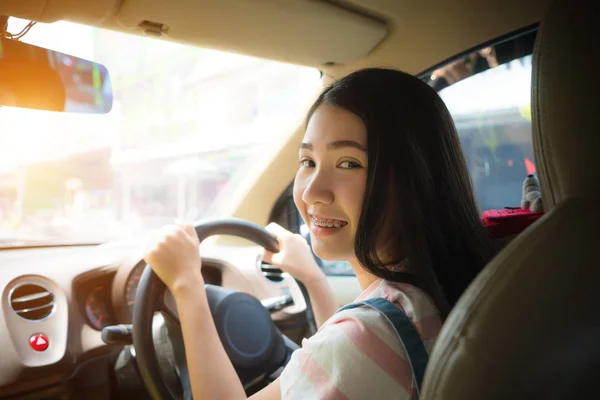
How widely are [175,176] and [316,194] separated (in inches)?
92.6

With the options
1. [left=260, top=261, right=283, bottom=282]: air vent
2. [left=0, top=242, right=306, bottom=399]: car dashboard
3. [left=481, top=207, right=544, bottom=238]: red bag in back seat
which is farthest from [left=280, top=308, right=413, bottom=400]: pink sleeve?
[left=260, top=261, right=283, bottom=282]: air vent

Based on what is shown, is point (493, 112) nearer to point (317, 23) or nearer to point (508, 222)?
point (317, 23)

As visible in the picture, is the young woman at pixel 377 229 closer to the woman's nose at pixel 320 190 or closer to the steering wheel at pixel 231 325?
the woman's nose at pixel 320 190

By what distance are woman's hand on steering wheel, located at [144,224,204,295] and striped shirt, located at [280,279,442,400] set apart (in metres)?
0.48

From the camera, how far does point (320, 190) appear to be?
119 centimetres

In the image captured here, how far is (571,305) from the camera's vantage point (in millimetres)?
688

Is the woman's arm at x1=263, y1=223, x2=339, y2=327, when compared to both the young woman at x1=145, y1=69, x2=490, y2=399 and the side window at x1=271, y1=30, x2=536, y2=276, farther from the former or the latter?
the side window at x1=271, y1=30, x2=536, y2=276

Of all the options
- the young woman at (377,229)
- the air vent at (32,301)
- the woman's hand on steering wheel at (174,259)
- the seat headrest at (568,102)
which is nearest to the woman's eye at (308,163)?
the young woman at (377,229)

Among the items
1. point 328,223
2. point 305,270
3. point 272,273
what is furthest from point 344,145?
point 272,273

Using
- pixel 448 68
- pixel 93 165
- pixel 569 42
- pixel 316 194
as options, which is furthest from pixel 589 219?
pixel 93 165

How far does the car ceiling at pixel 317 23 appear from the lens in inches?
57.5

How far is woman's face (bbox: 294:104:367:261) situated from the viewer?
1.16 m

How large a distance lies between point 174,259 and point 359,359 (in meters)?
0.66

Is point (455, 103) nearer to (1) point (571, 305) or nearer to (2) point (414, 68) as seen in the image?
(2) point (414, 68)
